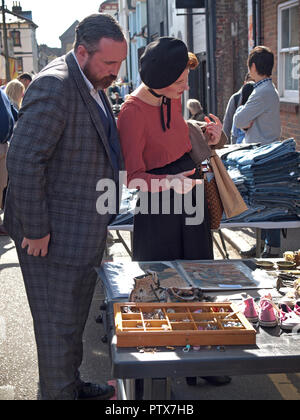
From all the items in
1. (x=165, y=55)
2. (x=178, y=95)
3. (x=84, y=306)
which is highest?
(x=165, y=55)

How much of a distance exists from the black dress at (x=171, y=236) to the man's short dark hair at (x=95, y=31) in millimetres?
819

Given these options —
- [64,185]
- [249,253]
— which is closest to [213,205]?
[64,185]

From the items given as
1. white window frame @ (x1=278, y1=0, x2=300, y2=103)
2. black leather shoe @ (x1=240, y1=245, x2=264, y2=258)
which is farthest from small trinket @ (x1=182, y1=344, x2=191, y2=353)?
white window frame @ (x1=278, y1=0, x2=300, y2=103)

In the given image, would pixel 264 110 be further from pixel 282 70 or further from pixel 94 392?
pixel 282 70

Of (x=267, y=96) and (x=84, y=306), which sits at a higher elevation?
(x=267, y=96)

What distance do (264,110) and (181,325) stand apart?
393 cm

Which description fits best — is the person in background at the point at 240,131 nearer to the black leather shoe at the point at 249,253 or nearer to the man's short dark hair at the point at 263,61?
the man's short dark hair at the point at 263,61

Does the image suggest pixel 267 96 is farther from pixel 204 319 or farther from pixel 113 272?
pixel 204 319

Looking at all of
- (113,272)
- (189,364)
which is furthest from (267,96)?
(189,364)

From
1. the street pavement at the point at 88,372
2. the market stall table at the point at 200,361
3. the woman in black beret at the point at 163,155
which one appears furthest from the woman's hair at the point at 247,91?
the market stall table at the point at 200,361

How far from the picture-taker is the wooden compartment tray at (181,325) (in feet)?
7.24

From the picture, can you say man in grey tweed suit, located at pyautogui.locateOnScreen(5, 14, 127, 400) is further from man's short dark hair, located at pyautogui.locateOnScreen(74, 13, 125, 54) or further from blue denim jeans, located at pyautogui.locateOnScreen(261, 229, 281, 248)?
blue denim jeans, located at pyautogui.locateOnScreen(261, 229, 281, 248)

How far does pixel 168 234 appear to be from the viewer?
334cm
